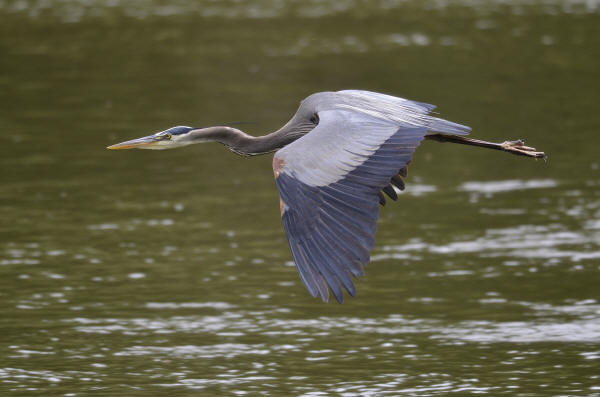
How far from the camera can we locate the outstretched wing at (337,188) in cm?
711

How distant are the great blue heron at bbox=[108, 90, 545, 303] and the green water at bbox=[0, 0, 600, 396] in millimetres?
2232

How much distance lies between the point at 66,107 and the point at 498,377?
15.1m

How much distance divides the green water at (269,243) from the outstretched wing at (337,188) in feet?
7.47

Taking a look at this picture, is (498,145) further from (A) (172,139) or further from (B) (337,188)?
(A) (172,139)

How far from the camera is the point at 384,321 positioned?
11547 millimetres

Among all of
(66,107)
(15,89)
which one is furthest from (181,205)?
(15,89)

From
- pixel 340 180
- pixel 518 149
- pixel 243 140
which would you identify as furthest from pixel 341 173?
pixel 518 149

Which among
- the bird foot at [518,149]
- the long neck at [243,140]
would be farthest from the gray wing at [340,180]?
the bird foot at [518,149]

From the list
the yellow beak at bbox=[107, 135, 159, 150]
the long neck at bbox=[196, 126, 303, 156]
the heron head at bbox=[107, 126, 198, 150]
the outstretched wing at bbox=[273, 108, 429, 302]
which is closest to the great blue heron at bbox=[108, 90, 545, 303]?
the outstretched wing at bbox=[273, 108, 429, 302]

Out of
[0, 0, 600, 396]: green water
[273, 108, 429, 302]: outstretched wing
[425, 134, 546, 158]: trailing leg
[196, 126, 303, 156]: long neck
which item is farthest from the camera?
[0, 0, 600, 396]: green water

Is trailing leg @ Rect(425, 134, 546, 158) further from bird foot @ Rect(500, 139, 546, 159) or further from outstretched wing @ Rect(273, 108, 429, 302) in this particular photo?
outstretched wing @ Rect(273, 108, 429, 302)

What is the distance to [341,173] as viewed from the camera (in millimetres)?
7762

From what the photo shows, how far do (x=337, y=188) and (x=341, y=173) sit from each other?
139 mm

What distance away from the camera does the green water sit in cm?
1030
